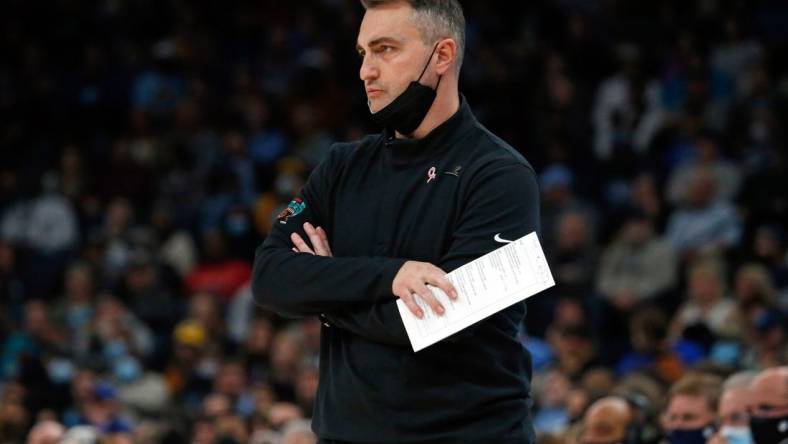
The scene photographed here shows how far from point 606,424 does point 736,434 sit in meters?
0.56

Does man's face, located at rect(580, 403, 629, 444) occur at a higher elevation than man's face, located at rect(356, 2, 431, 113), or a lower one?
lower

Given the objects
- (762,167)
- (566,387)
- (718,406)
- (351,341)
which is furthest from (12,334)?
(351,341)

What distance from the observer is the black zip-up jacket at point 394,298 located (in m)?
3.28

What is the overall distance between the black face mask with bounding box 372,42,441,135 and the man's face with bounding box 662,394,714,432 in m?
2.90

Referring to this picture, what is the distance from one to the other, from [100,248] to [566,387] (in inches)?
236

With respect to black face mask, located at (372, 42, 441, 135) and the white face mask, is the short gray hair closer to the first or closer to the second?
black face mask, located at (372, 42, 441, 135)

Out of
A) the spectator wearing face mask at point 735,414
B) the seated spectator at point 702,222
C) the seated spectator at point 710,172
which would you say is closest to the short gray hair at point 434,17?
the spectator wearing face mask at point 735,414

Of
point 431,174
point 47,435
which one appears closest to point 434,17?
point 431,174

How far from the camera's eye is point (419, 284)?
126 inches

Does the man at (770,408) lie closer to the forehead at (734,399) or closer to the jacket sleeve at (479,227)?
the forehead at (734,399)

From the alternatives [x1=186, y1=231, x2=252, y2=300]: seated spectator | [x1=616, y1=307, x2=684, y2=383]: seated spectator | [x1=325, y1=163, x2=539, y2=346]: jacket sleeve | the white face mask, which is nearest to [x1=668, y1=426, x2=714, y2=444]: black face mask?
the white face mask

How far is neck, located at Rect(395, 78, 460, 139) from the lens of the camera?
137 inches

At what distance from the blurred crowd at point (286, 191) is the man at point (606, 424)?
0.26 meters

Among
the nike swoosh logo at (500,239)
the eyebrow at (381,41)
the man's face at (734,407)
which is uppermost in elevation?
the eyebrow at (381,41)
